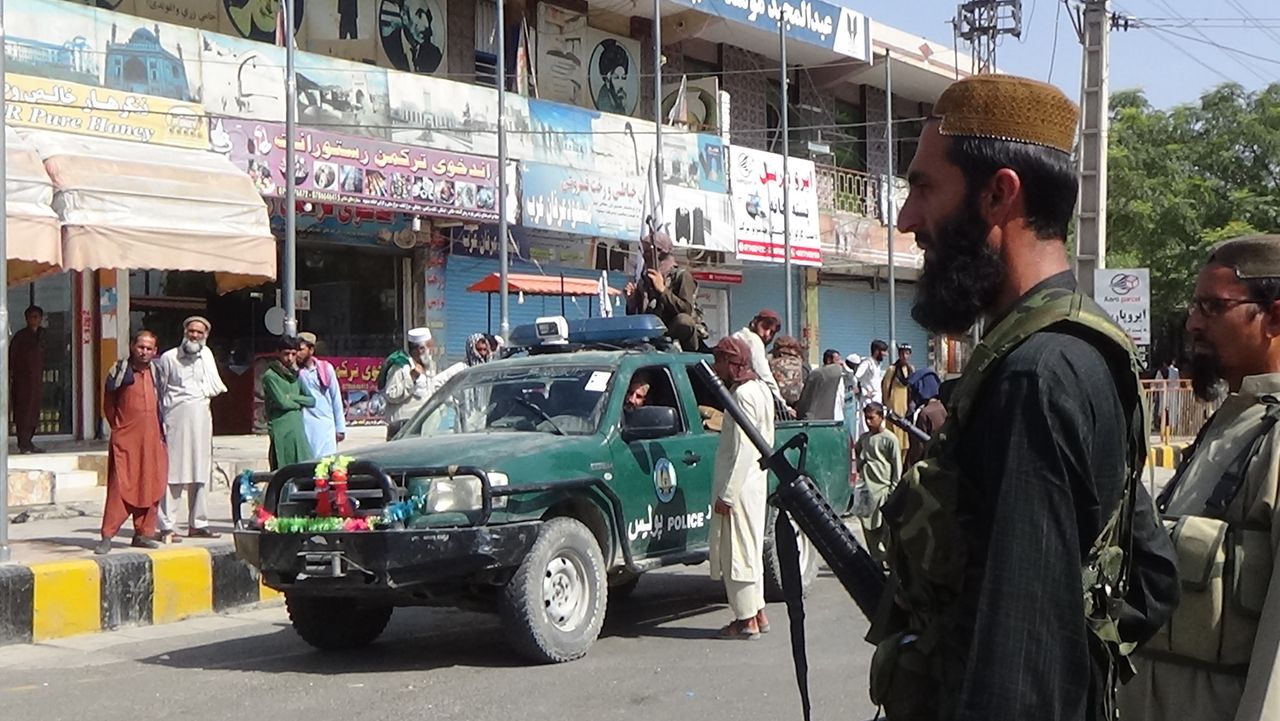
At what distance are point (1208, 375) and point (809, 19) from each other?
22909 millimetres

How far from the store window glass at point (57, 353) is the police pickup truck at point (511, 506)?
9350 millimetres

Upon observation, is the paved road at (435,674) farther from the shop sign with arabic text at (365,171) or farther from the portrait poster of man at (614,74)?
the portrait poster of man at (614,74)

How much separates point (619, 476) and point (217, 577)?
3.41 metres

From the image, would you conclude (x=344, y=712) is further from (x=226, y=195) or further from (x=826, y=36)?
(x=826, y=36)

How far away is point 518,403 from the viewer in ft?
27.4

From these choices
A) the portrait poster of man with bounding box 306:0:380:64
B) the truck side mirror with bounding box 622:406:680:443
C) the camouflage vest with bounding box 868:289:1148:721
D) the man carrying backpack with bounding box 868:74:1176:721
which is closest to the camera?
the man carrying backpack with bounding box 868:74:1176:721

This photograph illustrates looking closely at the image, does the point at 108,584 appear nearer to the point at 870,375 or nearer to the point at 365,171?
the point at 365,171

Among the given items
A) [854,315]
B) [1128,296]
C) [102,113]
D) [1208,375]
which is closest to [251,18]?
[102,113]

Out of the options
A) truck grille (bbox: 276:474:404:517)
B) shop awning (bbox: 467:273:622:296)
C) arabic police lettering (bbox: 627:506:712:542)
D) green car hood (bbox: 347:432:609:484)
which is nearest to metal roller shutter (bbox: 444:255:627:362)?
shop awning (bbox: 467:273:622:296)

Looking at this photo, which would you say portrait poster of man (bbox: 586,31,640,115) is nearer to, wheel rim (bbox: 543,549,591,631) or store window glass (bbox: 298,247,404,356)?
store window glass (bbox: 298,247,404,356)

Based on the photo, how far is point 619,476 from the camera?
788 centimetres

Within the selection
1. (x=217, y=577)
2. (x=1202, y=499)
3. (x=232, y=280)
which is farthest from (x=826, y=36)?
(x=1202, y=499)

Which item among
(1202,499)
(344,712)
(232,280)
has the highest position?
(232,280)

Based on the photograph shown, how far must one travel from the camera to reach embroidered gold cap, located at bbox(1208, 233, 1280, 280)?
2.82 m
